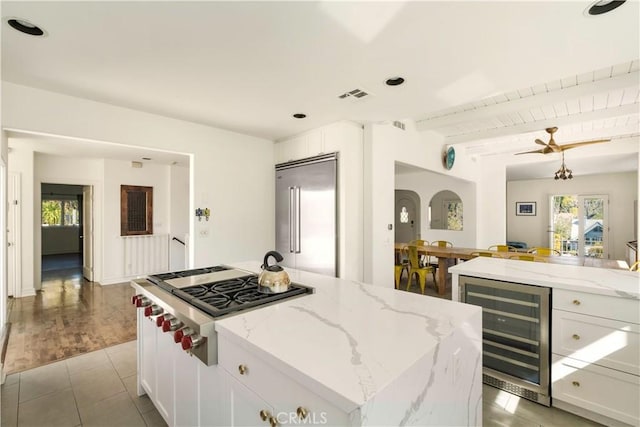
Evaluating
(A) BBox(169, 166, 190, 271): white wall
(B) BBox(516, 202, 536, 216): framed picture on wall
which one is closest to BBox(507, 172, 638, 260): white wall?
(B) BBox(516, 202, 536, 216): framed picture on wall

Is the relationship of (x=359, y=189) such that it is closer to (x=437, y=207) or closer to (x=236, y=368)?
(x=236, y=368)

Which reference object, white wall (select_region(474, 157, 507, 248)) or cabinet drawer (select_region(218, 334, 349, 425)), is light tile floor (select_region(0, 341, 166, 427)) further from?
white wall (select_region(474, 157, 507, 248))

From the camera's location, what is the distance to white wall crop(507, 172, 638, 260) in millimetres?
7953

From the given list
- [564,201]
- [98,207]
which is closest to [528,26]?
[98,207]

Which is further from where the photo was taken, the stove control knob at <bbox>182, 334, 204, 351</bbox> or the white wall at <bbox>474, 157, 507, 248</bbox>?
the white wall at <bbox>474, 157, 507, 248</bbox>

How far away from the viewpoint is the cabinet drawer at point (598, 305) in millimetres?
1759

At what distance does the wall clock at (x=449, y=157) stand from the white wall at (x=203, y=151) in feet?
10.3

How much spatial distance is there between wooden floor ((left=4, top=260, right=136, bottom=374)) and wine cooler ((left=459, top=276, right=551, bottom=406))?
11.3 feet

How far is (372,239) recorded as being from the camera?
3.65 meters

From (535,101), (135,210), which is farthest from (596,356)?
(135,210)

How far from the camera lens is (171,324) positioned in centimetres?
141

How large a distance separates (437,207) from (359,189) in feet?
14.3

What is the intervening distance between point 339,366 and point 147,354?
1.71 m

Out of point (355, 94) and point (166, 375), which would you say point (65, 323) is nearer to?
point (166, 375)
